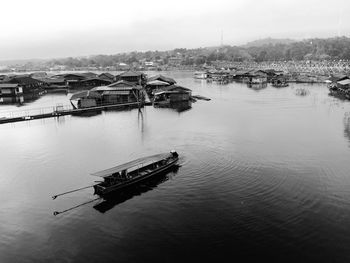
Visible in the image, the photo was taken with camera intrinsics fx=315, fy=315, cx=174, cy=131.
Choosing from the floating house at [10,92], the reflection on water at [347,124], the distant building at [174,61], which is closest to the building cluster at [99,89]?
the floating house at [10,92]

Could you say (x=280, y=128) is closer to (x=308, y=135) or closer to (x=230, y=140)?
(x=308, y=135)

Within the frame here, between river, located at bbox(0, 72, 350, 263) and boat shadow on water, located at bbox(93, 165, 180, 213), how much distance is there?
7 cm

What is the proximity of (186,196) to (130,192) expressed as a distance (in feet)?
10.6

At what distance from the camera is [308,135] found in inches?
1119

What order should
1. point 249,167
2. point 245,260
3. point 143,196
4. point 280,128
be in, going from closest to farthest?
point 245,260 < point 143,196 < point 249,167 < point 280,128

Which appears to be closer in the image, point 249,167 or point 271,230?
point 271,230

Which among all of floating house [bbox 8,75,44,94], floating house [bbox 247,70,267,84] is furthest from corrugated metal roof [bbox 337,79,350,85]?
floating house [bbox 8,75,44,94]

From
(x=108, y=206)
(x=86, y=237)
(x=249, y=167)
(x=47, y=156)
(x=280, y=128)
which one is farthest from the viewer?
(x=280, y=128)

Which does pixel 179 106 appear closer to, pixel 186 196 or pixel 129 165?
pixel 129 165

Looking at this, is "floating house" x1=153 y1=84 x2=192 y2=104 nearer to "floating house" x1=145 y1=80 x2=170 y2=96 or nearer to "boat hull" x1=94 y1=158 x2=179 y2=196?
"floating house" x1=145 y1=80 x2=170 y2=96

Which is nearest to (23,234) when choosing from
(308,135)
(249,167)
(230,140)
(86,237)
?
(86,237)

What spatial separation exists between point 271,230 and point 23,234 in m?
10.8

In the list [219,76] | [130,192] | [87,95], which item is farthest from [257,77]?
[130,192]

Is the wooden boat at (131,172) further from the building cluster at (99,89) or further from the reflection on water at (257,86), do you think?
the reflection on water at (257,86)
